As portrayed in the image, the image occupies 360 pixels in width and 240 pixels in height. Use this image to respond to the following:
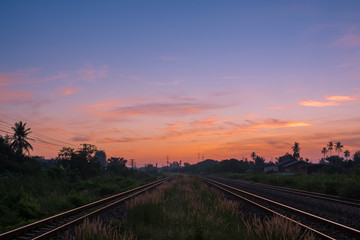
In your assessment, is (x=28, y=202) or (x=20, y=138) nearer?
(x=28, y=202)

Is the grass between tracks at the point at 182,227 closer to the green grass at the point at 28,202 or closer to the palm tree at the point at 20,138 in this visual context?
the green grass at the point at 28,202

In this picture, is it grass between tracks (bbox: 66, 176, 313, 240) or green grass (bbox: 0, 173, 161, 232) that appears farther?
green grass (bbox: 0, 173, 161, 232)

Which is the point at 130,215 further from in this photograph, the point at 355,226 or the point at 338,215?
the point at 338,215

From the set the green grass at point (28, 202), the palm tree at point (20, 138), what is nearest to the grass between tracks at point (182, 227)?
the green grass at point (28, 202)

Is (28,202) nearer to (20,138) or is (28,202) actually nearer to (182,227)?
(182,227)

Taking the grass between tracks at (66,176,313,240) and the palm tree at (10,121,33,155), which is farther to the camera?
the palm tree at (10,121,33,155)

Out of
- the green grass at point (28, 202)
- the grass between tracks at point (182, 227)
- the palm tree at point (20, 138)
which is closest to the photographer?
the grass between tracks at point (182, 227)

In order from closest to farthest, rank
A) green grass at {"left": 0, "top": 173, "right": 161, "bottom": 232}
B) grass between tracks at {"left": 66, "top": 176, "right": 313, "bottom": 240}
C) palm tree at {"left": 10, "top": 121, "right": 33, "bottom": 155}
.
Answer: grass between tracks at {"left": 66, "top": 176, "right": 313, "bottom": 240} < green grass at {"left": 0, "top": 173, "right": 161, "bottom": 232} < palm tree at {"left": 10, "top": 121, "right": 33, "bottom": 155}

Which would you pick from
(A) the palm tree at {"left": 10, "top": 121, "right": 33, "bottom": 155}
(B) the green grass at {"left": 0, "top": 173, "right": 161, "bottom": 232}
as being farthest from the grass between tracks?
(A) the palm tree at {"left": 10, "top": 121, "right": 33, "bottom": 155}

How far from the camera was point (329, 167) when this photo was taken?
68.0 meters

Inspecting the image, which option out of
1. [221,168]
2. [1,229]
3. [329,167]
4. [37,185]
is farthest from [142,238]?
[221,168]

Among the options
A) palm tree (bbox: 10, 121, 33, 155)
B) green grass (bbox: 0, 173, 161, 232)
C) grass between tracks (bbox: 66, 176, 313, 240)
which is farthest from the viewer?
palm tree (bbox: 10, 121, 33, 155)

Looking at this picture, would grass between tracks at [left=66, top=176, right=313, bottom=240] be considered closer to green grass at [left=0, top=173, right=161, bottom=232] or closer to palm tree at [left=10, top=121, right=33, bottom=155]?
A: green grass at [left=0, top=173, right=161, bottom=232]

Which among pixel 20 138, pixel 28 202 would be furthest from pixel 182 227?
pixel 20 138
